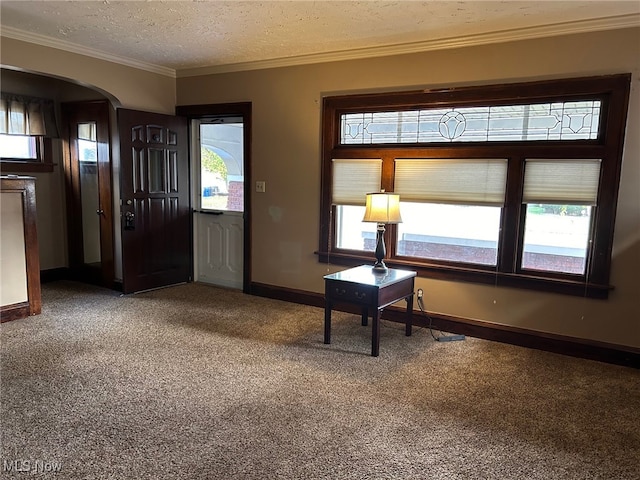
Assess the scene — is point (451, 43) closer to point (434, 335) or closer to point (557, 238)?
point (557, 238)

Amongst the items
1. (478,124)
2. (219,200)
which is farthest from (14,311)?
(478,124)

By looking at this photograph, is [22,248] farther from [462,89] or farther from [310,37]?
[462,89]

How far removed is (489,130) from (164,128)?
11.5 feet

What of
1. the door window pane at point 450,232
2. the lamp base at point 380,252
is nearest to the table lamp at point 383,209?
the lamp base at point 380,252

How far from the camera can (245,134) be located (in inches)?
199

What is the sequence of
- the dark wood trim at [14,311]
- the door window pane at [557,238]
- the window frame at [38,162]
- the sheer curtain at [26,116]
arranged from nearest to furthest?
the door window pane at [557,238] → the dark wood trim at [14,311] → the sheer curtain at [26,116] → the window frame at [38,162]

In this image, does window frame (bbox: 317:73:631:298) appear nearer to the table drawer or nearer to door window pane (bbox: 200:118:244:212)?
the table drawer

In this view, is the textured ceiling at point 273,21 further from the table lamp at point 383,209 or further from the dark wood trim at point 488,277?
the dark wood trim at point 488,277

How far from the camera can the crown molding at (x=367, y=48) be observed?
10.9 feet

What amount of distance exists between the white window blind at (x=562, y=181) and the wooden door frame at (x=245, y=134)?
284cm

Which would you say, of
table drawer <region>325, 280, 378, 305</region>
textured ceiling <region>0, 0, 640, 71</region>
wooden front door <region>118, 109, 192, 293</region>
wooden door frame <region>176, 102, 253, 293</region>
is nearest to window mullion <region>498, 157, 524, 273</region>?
textured ceiling <region>0, 0, 640, 71</region>

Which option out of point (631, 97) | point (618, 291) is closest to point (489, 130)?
point (631, 97)

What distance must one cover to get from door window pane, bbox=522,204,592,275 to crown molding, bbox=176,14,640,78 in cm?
131

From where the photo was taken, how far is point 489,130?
3814mm
